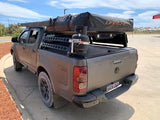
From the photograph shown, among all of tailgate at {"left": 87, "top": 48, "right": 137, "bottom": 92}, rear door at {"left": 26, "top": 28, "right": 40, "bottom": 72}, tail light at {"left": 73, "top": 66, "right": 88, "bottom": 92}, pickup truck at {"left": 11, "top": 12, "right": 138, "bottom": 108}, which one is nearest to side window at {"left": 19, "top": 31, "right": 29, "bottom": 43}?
rear door at {"left": 26, "top": 28, "right": 40, "bottom": 72}

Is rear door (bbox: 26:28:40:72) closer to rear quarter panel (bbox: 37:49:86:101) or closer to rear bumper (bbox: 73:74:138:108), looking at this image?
rear quarter panel (bbox: 37:49:86:101)

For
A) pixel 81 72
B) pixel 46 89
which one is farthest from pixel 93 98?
pixel 46 89

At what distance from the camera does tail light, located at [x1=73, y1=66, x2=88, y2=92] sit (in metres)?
2.04

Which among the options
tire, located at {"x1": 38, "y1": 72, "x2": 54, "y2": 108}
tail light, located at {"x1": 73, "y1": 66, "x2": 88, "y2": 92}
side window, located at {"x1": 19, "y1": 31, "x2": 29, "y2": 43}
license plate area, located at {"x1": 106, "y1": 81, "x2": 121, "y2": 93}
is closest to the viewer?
tail light, located at {"x1": 73, "y1": 66, "x2": 88, "y2": 92}

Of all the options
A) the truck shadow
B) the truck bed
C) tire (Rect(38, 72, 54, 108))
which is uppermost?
the truck bed

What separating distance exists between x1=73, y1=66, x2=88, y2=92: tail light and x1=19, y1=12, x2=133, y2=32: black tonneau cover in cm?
72

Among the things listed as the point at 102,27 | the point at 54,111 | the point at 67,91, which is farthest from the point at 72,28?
the point at 54,111

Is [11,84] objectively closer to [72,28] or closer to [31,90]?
[31,90]

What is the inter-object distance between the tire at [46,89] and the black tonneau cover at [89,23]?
1188 mm

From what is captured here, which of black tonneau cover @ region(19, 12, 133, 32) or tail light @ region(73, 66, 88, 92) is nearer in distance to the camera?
tail light @ region(73, 66, 88, 92)

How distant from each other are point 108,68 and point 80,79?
0.65 metres

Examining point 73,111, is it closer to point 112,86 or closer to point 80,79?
point 112,86

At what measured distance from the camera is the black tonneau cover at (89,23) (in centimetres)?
215

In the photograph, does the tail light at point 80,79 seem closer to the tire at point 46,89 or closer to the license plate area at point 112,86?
the license plate area at point 112,86
